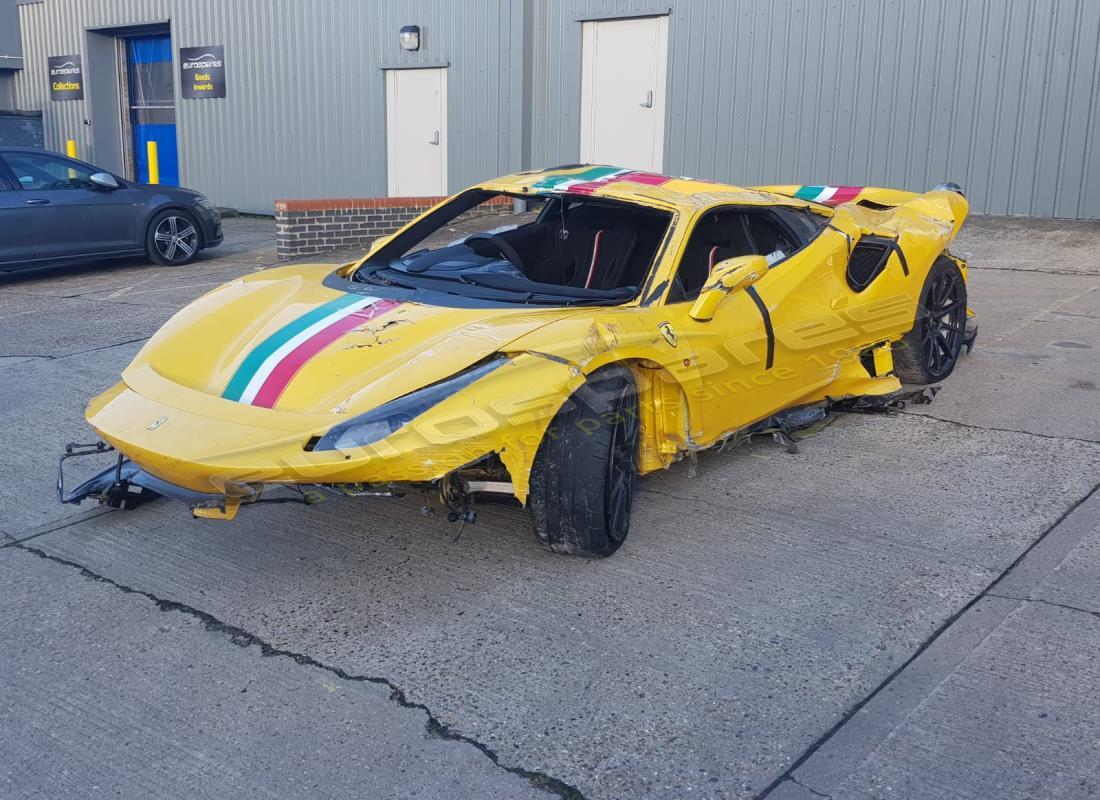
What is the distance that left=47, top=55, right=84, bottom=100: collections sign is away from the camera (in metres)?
21.1

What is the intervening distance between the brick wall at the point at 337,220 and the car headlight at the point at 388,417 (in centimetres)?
864

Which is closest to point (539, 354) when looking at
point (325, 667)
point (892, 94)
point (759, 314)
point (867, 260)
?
point (325, 667)

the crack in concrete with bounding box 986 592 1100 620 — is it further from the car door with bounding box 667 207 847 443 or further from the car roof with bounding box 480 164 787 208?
the car roof with bounding box 480 164 787 208

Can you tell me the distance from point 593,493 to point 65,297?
7877mm

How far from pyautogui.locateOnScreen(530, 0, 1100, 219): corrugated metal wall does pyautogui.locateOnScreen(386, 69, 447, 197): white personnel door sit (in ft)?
9.21

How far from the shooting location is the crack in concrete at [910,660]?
2.68 m

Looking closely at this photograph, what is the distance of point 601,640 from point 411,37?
13705 mm

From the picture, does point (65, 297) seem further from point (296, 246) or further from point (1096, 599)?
point (1096, 599)

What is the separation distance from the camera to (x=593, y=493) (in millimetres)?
3721

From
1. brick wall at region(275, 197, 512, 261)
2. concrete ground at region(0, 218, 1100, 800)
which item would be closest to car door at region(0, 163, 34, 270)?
brick wall at region(275, 197, 512, 261)

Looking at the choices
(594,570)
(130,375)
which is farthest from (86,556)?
(594,570)

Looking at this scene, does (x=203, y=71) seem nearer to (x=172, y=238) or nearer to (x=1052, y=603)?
(x=172, y=238)

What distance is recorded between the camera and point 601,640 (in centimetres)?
335

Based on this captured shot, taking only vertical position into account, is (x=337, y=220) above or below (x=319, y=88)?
below
